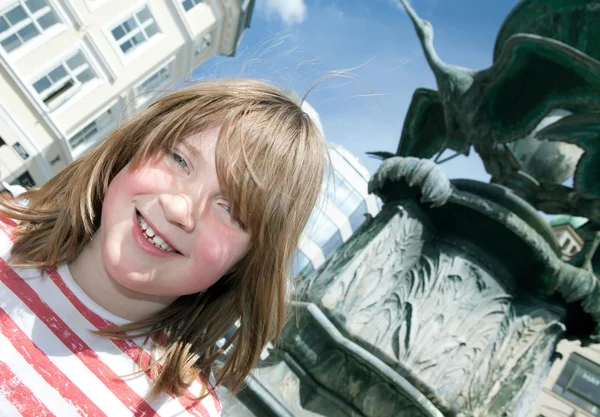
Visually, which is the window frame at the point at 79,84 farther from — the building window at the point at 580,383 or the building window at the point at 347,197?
the building window at the point at 580,383

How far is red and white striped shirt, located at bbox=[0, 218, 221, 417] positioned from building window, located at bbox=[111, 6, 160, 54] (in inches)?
642

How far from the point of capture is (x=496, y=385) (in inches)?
85.6

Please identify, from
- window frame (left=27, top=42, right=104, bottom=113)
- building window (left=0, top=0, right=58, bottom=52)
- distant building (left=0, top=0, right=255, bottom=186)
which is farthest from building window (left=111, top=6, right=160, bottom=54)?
building window (left=0, top=0, right=58, bottom=52)

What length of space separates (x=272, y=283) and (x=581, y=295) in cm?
168

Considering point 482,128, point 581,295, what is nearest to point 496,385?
point 581,295

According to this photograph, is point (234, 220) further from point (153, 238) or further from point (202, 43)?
point (202, 43)

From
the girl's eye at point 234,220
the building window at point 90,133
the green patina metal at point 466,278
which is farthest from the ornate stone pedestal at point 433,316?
the building window at point 90,133

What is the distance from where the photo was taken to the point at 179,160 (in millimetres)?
1128

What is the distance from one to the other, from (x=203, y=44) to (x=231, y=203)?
65.6ft

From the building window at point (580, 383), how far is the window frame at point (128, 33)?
1695 centimetres

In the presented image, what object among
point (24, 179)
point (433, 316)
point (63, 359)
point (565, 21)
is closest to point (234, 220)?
point (63, 359)

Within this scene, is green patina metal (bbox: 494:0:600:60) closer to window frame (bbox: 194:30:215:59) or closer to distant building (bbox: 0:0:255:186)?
distant building (bbox: 0:0:255:186)

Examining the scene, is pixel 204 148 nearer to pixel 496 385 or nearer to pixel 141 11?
pixel 496 385

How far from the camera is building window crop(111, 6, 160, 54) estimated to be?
622 inches
